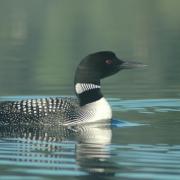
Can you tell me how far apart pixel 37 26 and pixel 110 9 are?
14.3 metres

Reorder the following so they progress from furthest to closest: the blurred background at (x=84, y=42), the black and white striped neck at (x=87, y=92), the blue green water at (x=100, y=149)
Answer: the blurred background at (x=84, y=42)
the black and white striped neck at (x=87, y=92)
the blue green water at (x=100, y=149)

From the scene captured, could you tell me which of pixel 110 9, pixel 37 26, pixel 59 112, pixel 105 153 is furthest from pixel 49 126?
pixel 110 9

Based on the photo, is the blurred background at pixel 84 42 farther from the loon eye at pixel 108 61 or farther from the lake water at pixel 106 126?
the loon eye at pixel 108 61

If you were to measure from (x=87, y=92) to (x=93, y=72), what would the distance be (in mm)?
405

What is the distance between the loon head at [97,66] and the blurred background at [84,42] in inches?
87.9

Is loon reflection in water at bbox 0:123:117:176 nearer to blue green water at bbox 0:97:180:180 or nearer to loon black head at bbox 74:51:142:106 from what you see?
blue green water at bbox 0:97:180:180

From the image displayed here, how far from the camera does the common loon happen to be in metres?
16.1

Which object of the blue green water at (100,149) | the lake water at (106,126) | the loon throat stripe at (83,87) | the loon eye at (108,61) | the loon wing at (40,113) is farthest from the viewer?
the loon eye at (108,61)

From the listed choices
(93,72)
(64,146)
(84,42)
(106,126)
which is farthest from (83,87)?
(84,42)

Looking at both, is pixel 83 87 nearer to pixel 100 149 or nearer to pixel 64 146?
pixel 64 146

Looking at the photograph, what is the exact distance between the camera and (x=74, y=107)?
16.2m

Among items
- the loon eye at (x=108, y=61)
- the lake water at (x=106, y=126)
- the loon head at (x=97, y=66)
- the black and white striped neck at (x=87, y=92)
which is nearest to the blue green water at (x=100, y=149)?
the lake water at (x=106, y=126)

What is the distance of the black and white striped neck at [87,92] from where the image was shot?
652 inches

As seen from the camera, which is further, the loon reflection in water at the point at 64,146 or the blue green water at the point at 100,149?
the loon reflection in water at the point at 64,146
